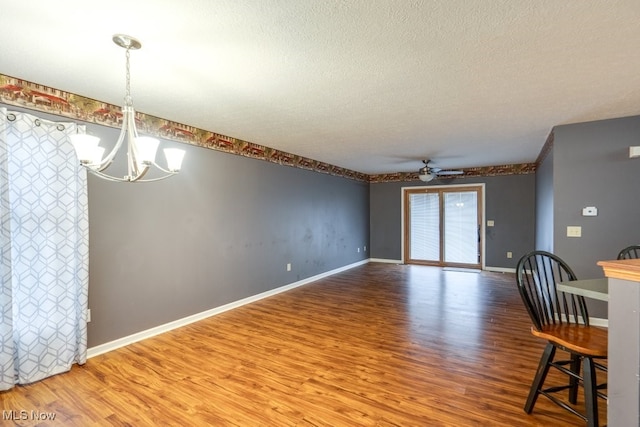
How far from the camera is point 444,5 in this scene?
155cm

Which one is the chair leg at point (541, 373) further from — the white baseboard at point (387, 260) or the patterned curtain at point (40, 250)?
the white baseboard at point (387, 260)

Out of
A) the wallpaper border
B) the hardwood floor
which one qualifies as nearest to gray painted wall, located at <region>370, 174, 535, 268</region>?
the hardwood floor

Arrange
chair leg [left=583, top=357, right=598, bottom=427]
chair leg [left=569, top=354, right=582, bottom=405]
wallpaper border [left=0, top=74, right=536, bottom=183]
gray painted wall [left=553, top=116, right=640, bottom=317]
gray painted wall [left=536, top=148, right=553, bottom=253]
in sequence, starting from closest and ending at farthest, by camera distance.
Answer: chair leg [left=583, top=357, right=598, bottom=427] → chair leg [left=569, top=354, right=582, bottom=405] → wallpaper border [left=0, top=74, right=536, bottom=183] → gray painted wall [left=553, top=116, right=640, bottom=317] → gray painted wall [left=536, top=148, right=553, bottom=253]

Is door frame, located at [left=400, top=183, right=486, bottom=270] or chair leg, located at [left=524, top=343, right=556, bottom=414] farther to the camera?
door frame, located at [left=400, top=183, right=486, bottom=270]

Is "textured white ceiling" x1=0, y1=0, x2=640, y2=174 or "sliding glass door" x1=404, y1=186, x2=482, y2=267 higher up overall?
"textured white ceiling" x1=0, y1=0, x2=640, y2=174

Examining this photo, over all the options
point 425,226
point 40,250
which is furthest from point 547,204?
point 40,250

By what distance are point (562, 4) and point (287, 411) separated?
2.87 m

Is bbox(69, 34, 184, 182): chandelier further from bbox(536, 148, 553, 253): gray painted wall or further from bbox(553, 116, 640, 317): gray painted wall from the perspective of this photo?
bbox(536, 148, 553, 253): gray painted wall

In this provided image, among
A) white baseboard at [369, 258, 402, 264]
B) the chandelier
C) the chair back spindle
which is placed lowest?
white baseboard at [369, 258, 402, 264]

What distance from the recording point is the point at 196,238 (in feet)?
12.7

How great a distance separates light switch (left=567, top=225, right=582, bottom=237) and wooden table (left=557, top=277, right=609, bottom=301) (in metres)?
2.10

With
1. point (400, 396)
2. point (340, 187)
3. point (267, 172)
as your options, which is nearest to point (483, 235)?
point (340, 187)

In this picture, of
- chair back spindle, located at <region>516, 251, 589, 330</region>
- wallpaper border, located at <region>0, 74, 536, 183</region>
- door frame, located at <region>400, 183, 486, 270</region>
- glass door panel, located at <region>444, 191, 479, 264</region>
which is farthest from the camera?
glass door panel, located at <region>444, 191, 479, 264</region>

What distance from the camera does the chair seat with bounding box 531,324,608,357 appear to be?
1.61m
